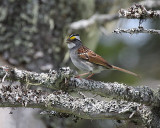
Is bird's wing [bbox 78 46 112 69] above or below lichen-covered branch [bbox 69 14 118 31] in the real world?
below

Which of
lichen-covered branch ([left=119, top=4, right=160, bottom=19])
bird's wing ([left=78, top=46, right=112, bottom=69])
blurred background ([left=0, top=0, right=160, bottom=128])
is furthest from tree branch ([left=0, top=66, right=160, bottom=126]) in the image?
blurred background ([left=0, top=0, right=160, bottom=128])

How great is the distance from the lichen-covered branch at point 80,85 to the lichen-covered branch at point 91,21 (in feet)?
8.74

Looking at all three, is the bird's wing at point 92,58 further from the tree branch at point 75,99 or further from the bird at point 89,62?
the tree branch at point 75,99

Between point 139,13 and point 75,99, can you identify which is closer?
point 139,13

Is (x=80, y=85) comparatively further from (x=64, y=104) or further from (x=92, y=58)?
(x=92, y=58)

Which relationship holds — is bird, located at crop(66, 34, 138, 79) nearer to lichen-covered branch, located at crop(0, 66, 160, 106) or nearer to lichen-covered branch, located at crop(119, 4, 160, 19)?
lichen-covered branch, located at crop(0, 66, 160, 106)

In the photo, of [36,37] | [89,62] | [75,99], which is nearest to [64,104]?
[75,99]

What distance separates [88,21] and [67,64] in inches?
41.5

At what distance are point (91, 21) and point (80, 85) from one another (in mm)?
3283

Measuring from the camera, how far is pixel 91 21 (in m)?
5.36

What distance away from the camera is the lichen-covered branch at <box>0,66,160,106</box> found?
2.07m

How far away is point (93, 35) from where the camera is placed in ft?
19.3

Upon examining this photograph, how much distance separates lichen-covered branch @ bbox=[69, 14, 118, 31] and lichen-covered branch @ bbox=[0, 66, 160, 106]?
266 centimetres

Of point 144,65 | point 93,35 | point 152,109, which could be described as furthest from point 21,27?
point 144,65
